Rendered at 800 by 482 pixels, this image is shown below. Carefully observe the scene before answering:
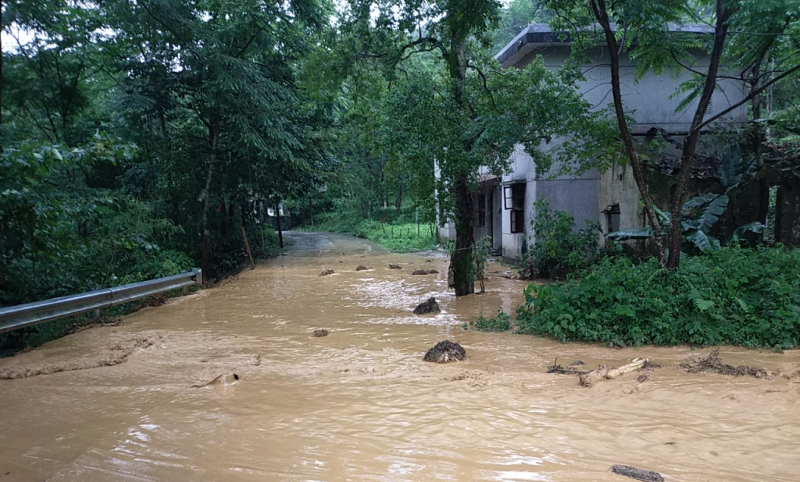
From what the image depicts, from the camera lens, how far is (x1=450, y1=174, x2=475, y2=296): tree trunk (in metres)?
10.9

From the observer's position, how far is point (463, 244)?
36.3ft

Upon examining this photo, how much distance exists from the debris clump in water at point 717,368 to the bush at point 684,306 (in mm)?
898

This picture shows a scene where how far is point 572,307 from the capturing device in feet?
25.5

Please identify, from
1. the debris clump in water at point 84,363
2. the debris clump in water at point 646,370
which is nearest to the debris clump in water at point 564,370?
the debris clump in water at point 646,370

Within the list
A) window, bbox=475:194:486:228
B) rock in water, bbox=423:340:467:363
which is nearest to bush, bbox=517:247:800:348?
rock in water, bbox=423:340:467:363

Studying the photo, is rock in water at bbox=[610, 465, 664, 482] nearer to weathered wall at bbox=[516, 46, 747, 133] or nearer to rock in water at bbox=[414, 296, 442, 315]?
rock in water at bbox=[414, 296, 442, 315]

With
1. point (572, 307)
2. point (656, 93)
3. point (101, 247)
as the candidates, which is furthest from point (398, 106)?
point (656, 93)

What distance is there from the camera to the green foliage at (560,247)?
496 inches

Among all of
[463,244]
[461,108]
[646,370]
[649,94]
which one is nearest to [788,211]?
[649,94]

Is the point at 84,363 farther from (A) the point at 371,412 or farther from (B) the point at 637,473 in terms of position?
(B) the point at 637,473

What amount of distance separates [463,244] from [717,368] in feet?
19.3

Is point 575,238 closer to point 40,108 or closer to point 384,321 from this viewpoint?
point 384,321

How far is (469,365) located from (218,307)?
6601 mm

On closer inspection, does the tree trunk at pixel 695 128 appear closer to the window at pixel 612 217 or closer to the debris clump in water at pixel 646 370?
the debris clump in water at pixel 646 370
